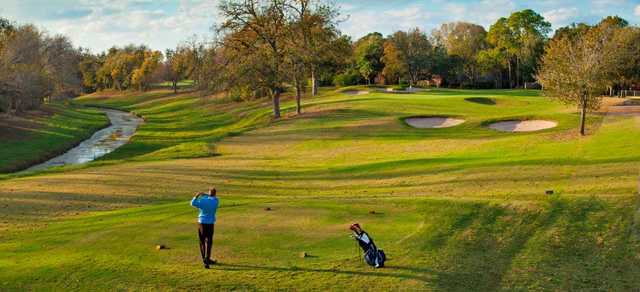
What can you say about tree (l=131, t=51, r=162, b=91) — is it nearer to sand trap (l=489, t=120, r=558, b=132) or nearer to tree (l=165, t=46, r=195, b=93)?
tree (l=165, t=46, r=195, b=93)

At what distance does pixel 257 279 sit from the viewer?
45.6 feet

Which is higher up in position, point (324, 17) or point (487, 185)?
point (324, 17)

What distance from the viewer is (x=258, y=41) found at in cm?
6481

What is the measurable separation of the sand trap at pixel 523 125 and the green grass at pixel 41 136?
126ft

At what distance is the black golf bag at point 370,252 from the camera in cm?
1427

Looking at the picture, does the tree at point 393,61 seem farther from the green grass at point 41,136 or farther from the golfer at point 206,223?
the golfer at point 206,223

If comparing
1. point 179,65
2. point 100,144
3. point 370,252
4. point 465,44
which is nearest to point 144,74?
point 179,65

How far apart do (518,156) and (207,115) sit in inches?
2377

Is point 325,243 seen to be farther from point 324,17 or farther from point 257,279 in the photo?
point 324,17

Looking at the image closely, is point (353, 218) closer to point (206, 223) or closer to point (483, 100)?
point (206, 223)

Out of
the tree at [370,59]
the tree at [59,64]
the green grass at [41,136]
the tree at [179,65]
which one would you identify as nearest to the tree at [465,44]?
the tree at [370,59]

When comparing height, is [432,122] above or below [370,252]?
below

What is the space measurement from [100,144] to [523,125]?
1711 inches

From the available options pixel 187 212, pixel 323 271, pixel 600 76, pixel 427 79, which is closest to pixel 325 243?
pixel 323 271
